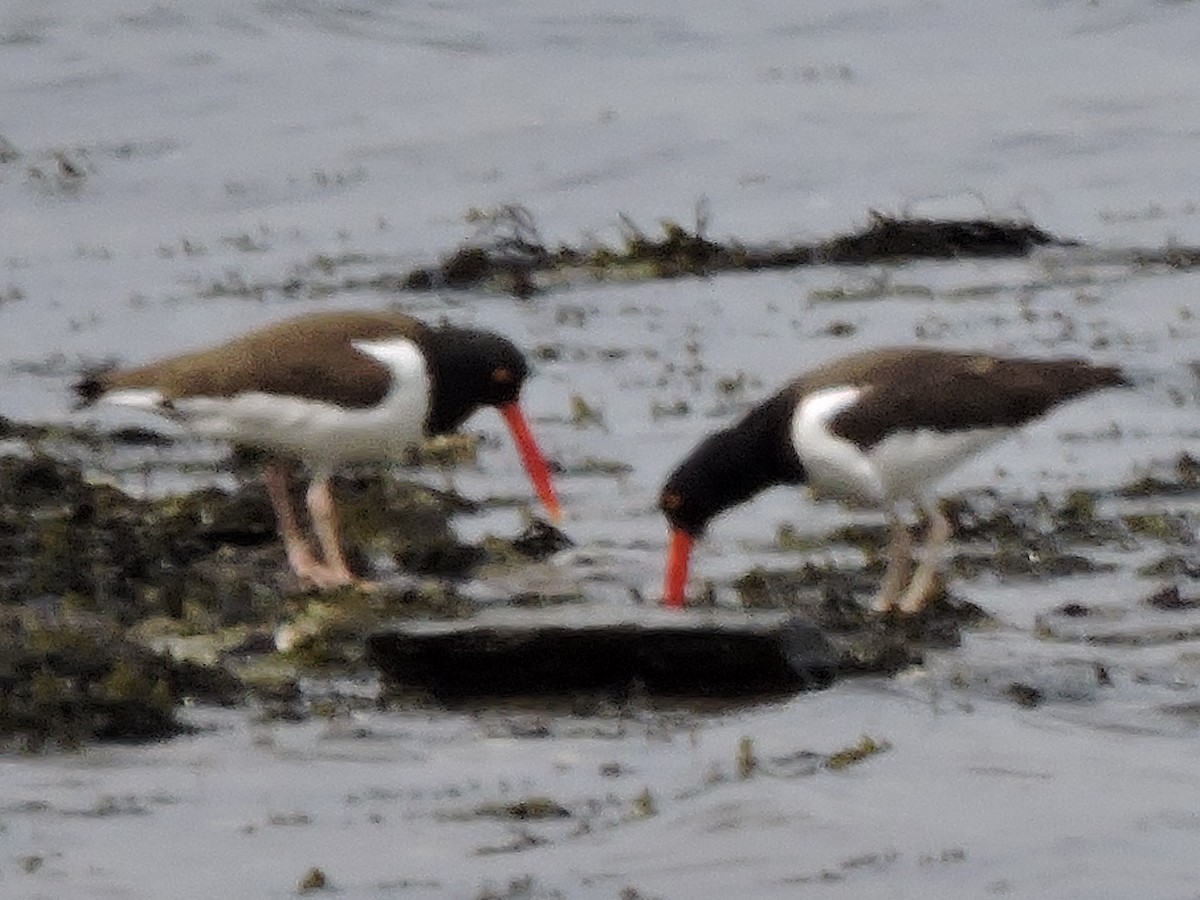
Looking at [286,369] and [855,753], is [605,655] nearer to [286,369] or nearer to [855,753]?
[855,753]

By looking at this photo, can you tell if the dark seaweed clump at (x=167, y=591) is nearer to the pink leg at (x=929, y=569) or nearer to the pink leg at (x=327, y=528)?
the pink leg at (x=327, y=528)

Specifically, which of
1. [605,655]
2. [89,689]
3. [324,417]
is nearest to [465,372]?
[324,417]

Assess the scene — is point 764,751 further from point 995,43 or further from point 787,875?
point 995,43

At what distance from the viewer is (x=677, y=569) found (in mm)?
8008

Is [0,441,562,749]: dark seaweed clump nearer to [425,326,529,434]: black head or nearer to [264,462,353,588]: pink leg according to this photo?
[264,462,353,588]: pink leg

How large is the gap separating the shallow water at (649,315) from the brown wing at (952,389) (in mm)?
486

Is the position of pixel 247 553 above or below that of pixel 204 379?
below

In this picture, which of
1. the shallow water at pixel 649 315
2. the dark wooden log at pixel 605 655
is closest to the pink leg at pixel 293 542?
the shallow water at pixel 649 315

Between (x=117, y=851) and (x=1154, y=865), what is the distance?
6.46ft

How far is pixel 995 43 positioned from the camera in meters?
20.7

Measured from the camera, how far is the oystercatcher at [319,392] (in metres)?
8.42

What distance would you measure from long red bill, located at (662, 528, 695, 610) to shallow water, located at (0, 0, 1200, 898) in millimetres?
204

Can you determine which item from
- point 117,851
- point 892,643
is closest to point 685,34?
point 892,643

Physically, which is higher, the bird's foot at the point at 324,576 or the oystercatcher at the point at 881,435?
the oystercatcher at the point at 881,435
